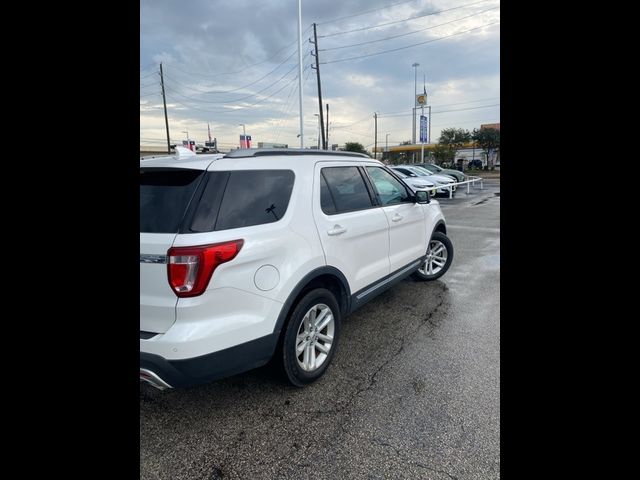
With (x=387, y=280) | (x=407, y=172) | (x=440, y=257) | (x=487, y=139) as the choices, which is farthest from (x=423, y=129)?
(x=387, y=280)

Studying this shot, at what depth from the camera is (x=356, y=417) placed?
2.49 m

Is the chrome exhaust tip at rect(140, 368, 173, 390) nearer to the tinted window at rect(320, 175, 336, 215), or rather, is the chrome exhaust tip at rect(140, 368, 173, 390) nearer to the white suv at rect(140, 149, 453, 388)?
the white suv at rect(140, 149, 453, 388)

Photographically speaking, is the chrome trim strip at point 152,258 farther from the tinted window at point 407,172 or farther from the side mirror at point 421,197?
the tinted window at point 407,172

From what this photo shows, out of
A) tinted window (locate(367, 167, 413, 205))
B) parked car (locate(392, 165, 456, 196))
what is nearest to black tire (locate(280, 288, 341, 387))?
tinted window (locate(367, 167, 413, 205))

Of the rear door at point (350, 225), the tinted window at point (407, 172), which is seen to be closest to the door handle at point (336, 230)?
the rear door at point (350, 225)

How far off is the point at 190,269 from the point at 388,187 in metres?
2.76

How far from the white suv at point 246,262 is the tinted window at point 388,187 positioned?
76 centimetres

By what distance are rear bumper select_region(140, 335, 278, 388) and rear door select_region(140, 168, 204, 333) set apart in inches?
7.7

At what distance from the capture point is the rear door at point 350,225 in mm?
2998

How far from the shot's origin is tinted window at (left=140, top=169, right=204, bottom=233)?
2.27m
